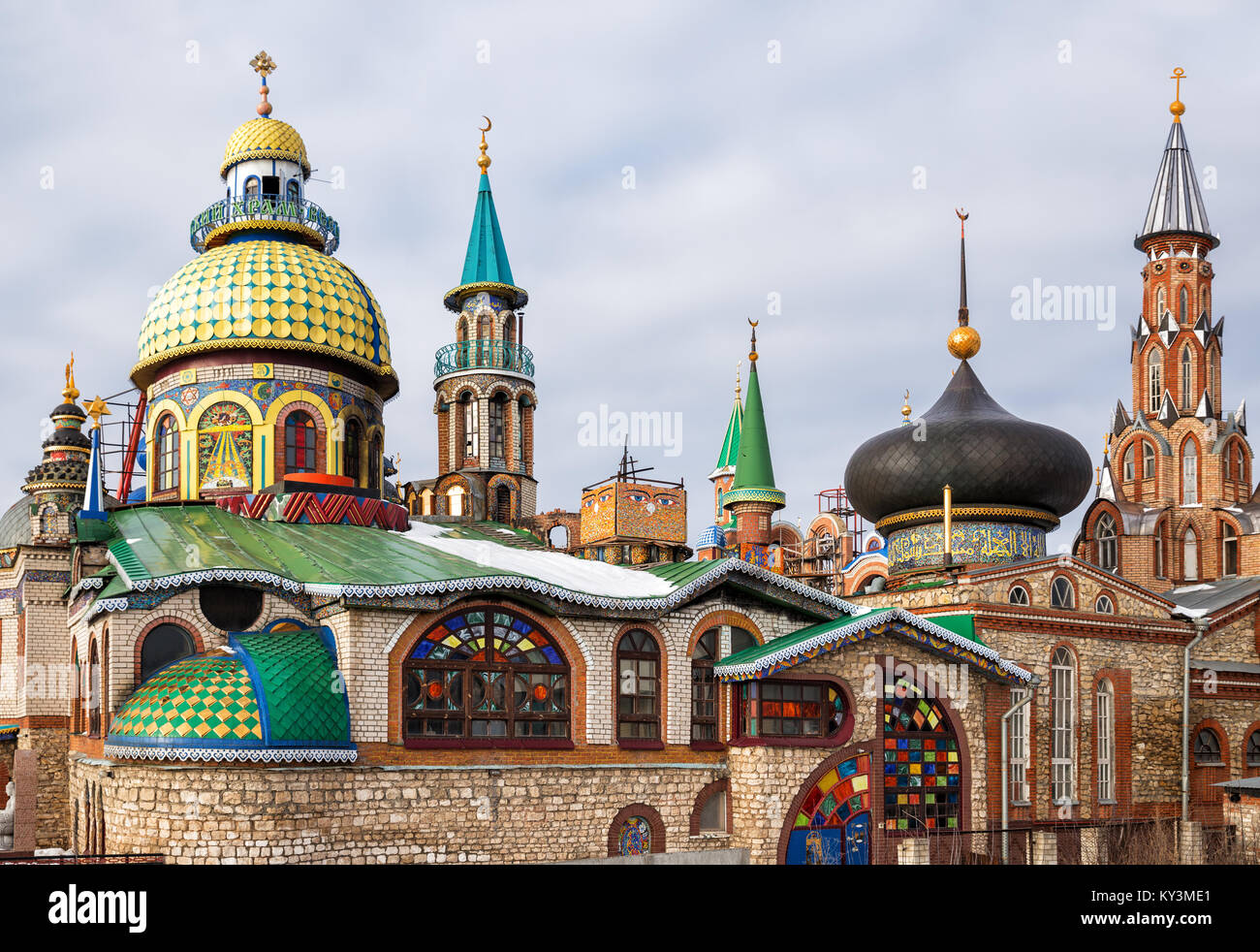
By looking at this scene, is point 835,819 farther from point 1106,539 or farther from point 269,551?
point 1106,539

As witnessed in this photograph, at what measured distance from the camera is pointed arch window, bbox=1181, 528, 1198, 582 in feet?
121

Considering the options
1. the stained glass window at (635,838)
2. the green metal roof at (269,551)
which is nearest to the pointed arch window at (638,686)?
the stained glass window at (635,838)

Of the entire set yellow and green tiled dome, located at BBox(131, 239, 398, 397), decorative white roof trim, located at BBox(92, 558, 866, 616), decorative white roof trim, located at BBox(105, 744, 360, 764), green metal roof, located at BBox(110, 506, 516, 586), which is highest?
yellow and green tiled dome, located at BBox(131, 239, 398, 397)

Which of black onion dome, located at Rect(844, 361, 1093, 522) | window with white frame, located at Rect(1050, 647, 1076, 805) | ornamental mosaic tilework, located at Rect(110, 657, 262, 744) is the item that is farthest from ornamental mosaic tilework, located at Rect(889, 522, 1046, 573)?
ornamental mosaic tilework, located at Rect(110, 657, 262, 744)

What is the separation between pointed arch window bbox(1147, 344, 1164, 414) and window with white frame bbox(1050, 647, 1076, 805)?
53.4 ft

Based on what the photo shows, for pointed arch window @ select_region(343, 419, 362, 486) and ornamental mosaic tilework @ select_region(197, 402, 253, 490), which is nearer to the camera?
ornamental mosaic tilework @ select_region(197, 402, 253, 490)

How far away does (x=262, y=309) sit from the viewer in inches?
997

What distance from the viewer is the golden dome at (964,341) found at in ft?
94.1

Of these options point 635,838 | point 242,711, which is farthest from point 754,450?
point 242,711

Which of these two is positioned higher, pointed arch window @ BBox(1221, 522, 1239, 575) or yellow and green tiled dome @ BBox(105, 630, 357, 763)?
pointed arch window @ BBox(1221, 522, 1239, 575)

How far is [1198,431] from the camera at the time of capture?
37.5 m

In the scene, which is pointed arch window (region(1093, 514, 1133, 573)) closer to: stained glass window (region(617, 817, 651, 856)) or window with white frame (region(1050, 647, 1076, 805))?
window with white frame (region(1050, 647, 1076, 805))

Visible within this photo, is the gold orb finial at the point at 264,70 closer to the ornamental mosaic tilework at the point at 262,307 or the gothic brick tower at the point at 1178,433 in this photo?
the ornamental mosaic tilework at the point at 262,307
